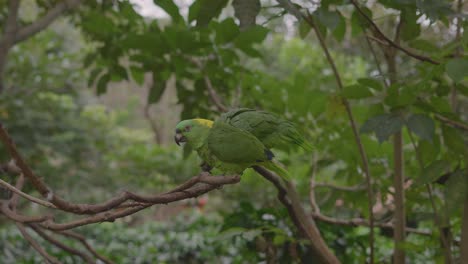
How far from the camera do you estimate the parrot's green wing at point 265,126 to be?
562 millimetres

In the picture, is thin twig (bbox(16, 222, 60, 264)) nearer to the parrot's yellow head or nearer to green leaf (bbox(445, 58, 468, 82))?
the parrot's yellow head

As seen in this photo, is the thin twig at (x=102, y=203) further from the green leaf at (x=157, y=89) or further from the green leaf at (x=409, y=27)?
the green leaf at (x=157, y=89)

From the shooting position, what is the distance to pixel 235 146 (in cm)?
53

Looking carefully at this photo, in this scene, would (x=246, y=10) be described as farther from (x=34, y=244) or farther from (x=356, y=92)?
(x=34, y=244)

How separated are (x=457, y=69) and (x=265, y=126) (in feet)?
0.92

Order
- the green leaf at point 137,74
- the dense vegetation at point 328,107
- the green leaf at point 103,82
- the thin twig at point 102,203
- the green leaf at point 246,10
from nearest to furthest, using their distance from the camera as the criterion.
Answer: the thin twig at point 102,203
the green leaf at point 246,10
the dense vegetation at point 328,107
the green leaf at point 137,74
the green leaf at point 103,82

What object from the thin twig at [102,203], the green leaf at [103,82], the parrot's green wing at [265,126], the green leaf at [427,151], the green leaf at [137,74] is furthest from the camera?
the green leaf at [103,82]

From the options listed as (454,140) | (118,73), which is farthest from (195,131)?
(118,73)

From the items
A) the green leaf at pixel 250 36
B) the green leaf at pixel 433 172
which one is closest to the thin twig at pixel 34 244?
the green leaf at pixel 250 36

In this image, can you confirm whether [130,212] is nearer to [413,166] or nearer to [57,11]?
[413,166]

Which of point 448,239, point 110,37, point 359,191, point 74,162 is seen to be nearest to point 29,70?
point 74,162

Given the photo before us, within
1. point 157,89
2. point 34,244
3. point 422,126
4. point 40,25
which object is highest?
point 40,25

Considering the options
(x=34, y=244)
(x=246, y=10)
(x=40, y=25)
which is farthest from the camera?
(x=40, y=25)

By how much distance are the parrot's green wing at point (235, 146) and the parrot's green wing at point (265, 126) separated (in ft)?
0.06
